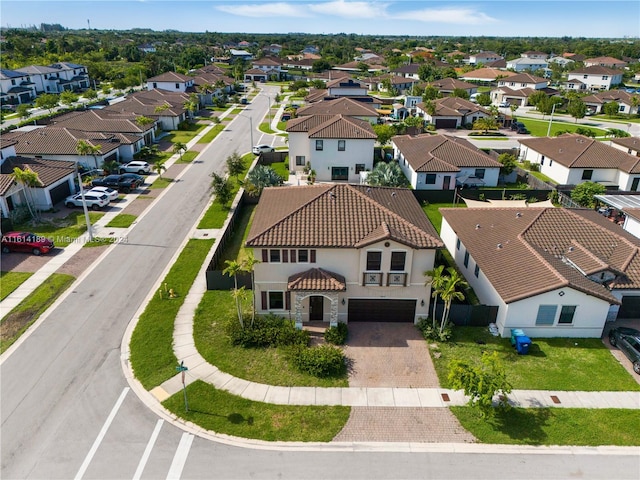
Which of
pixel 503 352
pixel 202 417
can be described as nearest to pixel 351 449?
pixel 202 417

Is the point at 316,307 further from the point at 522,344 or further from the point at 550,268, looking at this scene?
the point at 550,268

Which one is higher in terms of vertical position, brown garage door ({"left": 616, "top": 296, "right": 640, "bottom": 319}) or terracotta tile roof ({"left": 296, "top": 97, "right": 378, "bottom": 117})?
terracotta tile roof ({"left": 296, "top": 97, "right": 378, "bottom": 117})

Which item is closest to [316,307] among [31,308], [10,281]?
[31,308]

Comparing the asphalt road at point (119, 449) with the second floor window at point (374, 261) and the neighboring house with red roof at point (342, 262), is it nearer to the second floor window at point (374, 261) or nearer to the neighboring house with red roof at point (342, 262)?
the neighboring house with red roof at point (342, 262)

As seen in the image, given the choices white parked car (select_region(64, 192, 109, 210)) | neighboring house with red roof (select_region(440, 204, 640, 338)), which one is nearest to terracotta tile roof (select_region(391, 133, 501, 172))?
neighboring house with red roof (select_region(440, 204, 640, 338))

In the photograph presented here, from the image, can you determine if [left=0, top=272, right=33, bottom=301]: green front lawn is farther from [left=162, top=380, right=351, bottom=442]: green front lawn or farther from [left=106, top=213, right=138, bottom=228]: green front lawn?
[left=162, top=380, right=351, bottom=442]: green front lawn
